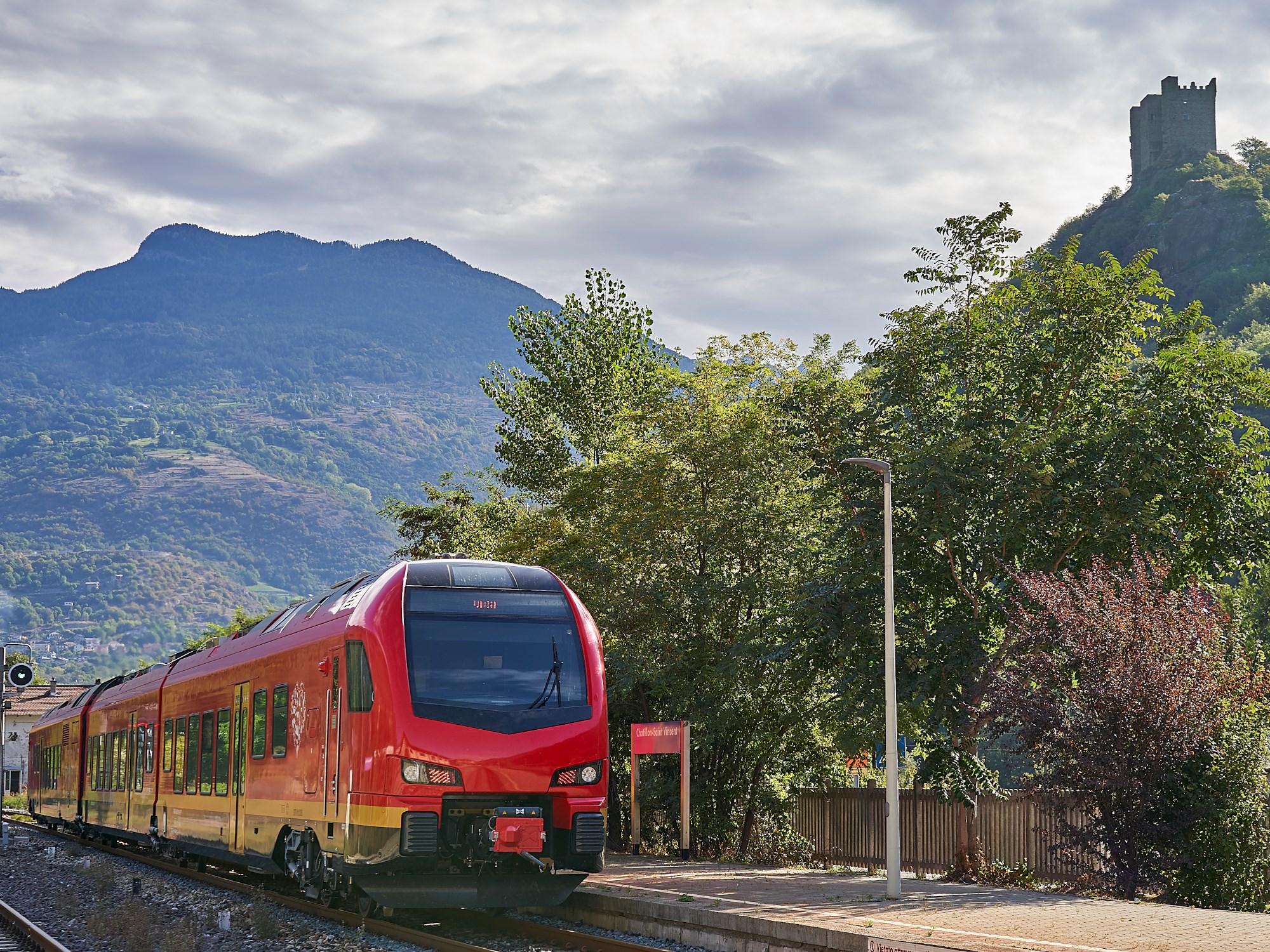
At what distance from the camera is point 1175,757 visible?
17875 mm

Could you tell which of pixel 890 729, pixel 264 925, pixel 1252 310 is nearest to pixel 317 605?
pixel 264 925

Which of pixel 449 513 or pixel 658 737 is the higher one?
pixel 449 513

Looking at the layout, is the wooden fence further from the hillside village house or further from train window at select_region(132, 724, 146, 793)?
the hillside village house

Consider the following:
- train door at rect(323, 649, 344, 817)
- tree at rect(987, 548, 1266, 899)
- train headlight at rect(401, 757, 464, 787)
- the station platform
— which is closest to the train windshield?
train headlight at rect(401, 757, 464, 787)

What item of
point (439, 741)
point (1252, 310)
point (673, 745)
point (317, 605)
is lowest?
point (673, 745)

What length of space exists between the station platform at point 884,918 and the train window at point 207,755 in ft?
19.9

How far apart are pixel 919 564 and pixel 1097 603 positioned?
331 cm

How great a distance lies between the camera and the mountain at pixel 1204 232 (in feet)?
446

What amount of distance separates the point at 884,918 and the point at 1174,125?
172047mm

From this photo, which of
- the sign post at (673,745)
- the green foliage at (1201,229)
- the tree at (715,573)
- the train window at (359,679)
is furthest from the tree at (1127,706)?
the green foliage at (1201,229)

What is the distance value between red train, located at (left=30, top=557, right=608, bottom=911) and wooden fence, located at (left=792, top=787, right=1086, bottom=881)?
7.95 m

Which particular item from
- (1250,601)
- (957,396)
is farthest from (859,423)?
(1250,601)

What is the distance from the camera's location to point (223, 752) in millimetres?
20250

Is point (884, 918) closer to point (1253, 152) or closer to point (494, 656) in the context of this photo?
point (494, 656)
